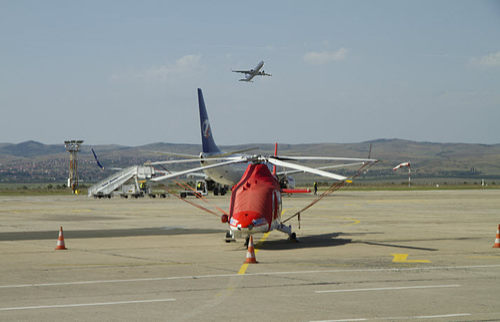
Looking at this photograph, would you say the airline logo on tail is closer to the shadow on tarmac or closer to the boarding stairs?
the boarding stairs

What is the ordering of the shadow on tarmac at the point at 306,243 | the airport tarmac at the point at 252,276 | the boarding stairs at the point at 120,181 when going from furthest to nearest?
the boarding stairs at the point at 120,181
the shadow on tarmac at the point at 306,243
the airport tarmac at the point at 252,276

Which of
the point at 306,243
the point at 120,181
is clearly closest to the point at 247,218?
the point at 306,243

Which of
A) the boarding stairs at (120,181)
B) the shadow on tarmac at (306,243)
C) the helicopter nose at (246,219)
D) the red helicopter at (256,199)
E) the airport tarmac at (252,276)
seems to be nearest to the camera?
the airport tarmac at (252,276)

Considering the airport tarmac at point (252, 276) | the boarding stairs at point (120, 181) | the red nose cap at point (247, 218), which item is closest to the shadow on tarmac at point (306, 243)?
the airport tarmac at point (252, 276)

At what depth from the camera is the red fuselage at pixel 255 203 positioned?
24.7 meters

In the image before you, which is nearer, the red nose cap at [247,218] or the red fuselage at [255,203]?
the red nose cap at [247,218]

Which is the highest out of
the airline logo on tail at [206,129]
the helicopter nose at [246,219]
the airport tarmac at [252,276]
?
the airline logo on tail at [206,129]

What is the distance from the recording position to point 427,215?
46.0 meters

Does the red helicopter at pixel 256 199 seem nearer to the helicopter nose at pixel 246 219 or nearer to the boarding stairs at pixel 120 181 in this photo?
the helicopter nose at pixel 246 219

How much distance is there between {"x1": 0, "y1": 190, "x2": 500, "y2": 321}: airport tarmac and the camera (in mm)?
13602

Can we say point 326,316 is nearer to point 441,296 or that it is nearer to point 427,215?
point 441,296

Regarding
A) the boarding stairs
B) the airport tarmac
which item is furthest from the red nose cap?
the boarding stairs

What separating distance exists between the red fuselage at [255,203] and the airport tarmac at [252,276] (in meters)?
1.01

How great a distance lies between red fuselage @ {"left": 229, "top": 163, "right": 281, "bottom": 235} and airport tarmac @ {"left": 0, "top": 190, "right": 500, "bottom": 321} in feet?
3.30
